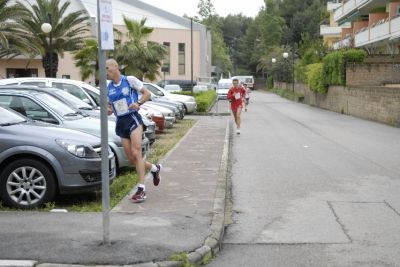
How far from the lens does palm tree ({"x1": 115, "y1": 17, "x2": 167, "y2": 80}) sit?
39875 mm

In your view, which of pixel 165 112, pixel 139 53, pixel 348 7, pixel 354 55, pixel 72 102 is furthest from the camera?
pixel 348 7

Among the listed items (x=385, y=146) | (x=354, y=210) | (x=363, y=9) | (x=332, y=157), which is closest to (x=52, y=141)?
(x=354, y=210)

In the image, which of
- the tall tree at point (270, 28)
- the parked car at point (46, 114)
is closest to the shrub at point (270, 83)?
the tall tree at point (270, 28)

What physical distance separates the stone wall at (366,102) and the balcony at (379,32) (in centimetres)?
405

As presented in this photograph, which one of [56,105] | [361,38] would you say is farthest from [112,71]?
[361,38]

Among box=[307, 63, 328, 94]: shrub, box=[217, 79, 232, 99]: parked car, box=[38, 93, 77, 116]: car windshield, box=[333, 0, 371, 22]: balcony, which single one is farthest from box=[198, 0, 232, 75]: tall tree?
box=[38, 93, 77, 116]: car windshield

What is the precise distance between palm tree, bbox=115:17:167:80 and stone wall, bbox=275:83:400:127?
11.9 metres

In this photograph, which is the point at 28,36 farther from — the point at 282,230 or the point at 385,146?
the point at 282,230

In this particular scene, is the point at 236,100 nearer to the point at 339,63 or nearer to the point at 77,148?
the point at 77,148

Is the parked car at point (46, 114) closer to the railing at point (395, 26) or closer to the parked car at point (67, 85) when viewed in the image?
the parked car at point (67, 85)

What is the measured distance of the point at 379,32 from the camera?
37.3m

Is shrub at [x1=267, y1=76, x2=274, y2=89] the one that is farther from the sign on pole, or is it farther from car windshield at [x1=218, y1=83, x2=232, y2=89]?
the sign on pole

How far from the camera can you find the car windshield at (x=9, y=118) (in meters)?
8.35

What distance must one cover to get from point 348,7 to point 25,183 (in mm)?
42990
